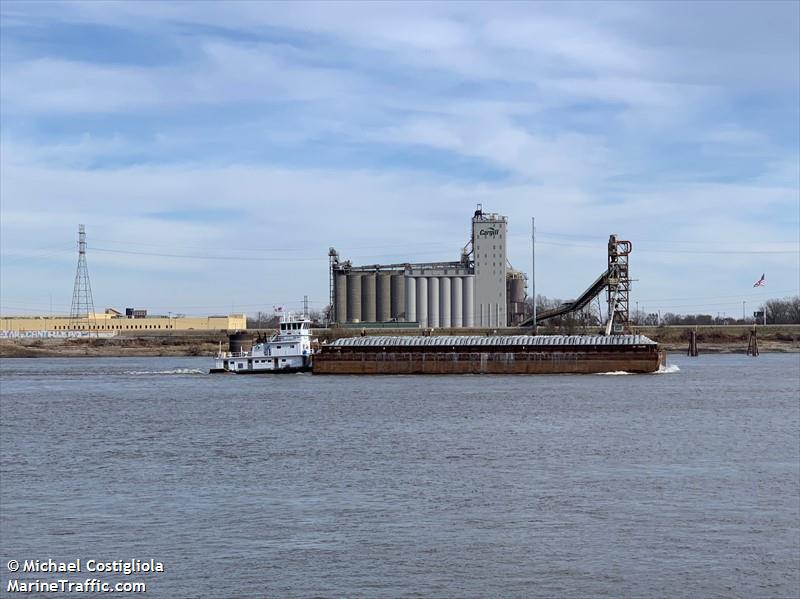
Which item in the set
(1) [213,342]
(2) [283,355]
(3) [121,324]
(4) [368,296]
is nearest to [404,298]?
(4) [368,296]

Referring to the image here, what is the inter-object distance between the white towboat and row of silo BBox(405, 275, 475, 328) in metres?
40.9

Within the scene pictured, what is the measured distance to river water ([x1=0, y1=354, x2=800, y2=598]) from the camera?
→ 1842 cm

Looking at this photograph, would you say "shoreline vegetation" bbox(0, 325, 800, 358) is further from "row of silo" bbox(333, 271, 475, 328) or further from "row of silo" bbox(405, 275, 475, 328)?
"row of silo" bbox(333, 271, 475, 328)

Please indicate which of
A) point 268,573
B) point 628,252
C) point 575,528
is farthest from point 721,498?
point 628,252

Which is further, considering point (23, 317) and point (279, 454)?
point (23, 317)

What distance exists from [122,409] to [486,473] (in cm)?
2814

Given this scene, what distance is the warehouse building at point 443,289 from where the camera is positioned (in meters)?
120

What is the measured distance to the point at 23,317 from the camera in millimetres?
185000

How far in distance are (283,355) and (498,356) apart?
17.0 metres

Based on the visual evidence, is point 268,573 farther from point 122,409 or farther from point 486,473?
point 122,409

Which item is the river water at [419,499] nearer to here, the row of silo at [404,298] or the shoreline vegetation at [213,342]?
the row of silo at [404,298]

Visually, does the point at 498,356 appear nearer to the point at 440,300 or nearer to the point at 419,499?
the point at 440,300

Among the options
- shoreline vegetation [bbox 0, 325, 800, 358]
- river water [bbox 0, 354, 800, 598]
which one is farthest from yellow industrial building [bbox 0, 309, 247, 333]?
river water [bbox 0, 354, 800, 598]

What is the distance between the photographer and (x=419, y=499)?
24625 mm
